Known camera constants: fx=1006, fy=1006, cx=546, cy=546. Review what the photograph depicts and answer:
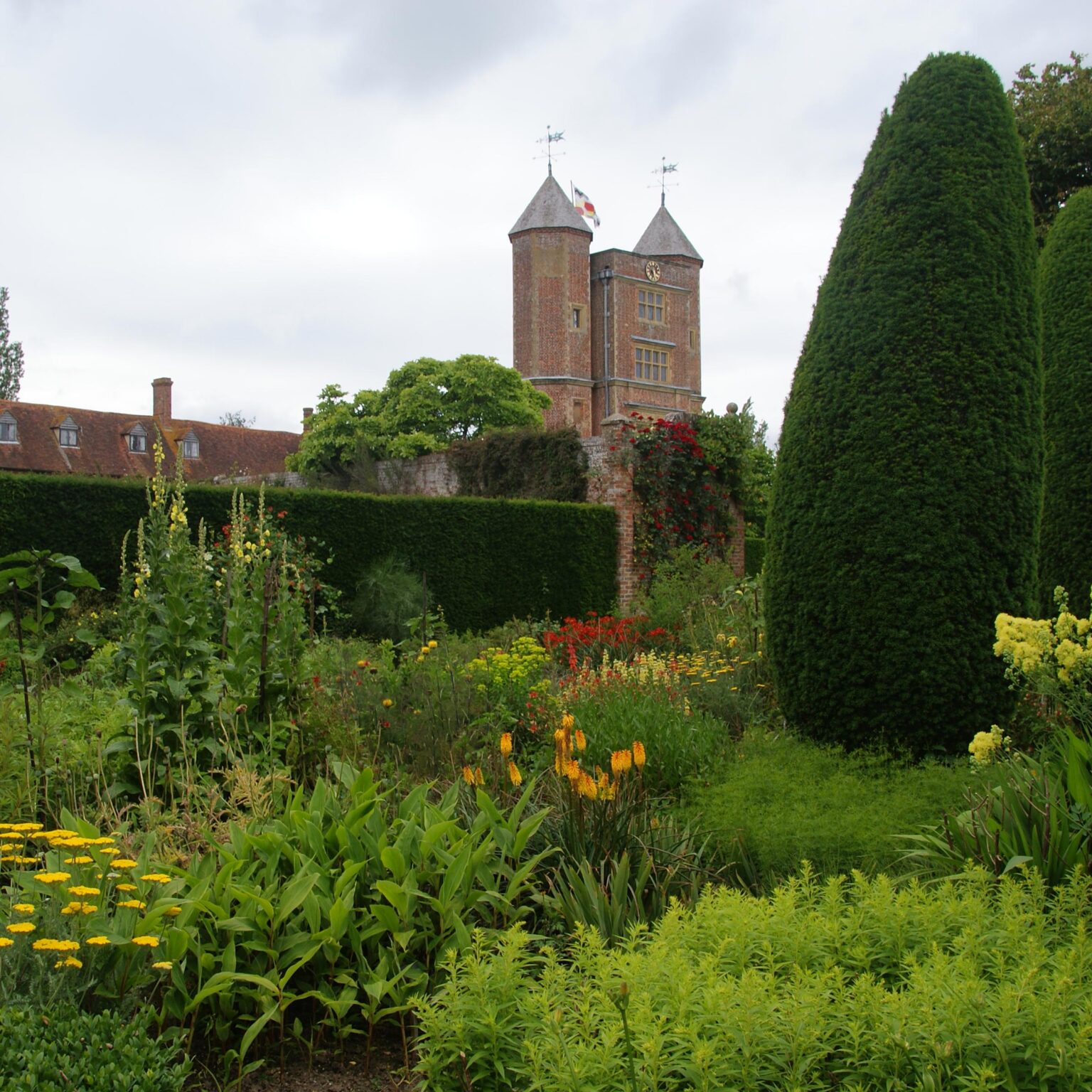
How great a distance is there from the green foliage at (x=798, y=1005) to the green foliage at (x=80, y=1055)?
0.60m

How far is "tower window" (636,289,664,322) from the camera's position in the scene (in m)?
42.5

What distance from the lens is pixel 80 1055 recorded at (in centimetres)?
219

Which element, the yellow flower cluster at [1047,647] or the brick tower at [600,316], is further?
the brick tower at [600,316]

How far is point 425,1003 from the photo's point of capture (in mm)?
2340

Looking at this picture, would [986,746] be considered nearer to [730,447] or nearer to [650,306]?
[730,447]

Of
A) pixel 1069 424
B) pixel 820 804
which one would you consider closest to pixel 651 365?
pixel 1069 424

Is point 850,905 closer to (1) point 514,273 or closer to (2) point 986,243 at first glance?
(2) point 986,243

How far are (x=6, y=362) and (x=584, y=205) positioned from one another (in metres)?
24.0

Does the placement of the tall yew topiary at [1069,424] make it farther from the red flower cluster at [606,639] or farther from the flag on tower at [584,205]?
the flag on tower at [584,205]

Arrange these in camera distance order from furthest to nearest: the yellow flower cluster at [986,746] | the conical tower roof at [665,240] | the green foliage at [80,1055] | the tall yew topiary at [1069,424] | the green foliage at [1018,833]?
the conical tower roof at [665,240] < the tall yew topiary at [1069,424] < the yellow flower cluster at [986,746] < the green foliage at [1018,833] < the green foliage at [80,1055]

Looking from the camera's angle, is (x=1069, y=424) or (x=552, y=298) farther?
(x=552, y=298)

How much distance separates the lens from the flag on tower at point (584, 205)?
4166 cm

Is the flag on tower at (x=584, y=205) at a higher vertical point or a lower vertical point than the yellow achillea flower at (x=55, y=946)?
higher

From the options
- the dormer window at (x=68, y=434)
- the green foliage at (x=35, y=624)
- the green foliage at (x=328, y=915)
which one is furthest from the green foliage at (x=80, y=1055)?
the dormer window at (x=68, y=434)
